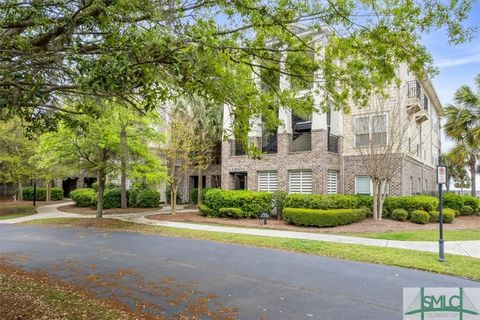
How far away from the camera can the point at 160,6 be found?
564 cm

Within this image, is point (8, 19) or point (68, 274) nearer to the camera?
point (8, 19)

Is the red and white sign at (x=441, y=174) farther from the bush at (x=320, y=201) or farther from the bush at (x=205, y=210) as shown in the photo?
the bush at (x=205, y=210)

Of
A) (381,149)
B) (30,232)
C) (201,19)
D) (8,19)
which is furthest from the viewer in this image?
(381,149)

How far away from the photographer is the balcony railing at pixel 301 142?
74.6ft

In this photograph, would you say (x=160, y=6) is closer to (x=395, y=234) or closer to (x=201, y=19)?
(x=201, y=19)

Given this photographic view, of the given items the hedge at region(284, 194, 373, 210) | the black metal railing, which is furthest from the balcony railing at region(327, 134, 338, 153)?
the black metal railing

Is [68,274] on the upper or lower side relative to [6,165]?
lower

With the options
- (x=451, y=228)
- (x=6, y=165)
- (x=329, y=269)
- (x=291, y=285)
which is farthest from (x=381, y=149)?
(x=6, y=165)

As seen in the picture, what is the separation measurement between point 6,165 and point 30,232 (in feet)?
36.5

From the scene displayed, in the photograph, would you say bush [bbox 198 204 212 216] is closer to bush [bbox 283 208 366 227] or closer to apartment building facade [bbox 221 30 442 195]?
apartment building facade [bbox 221 30 442 195]

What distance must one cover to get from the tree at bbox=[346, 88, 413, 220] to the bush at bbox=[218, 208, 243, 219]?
23.4 ft

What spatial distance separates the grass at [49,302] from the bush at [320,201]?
1298 centimetres

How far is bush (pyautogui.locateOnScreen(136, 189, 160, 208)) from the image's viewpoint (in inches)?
1141

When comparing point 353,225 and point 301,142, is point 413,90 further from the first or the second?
point 353,225
